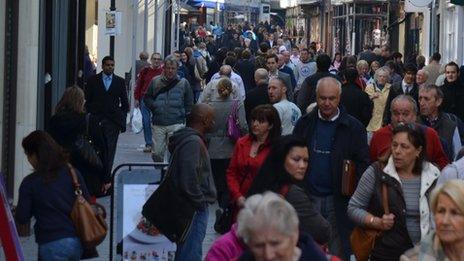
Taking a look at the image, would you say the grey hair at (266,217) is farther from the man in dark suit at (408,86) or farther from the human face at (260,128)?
the man in dark suit at (408,86)

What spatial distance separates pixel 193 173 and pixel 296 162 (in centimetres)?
239

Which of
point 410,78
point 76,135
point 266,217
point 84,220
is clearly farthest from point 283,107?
point 266,217

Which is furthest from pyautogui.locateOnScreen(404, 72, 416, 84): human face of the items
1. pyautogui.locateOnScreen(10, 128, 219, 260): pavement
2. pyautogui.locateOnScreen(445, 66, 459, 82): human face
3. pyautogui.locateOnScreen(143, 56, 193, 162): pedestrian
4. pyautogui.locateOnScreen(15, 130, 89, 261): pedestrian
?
pyautogui.locateOnScreen(15, 130, 89, 261): pedestrian

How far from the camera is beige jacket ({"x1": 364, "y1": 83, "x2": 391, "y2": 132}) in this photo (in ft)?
63.4

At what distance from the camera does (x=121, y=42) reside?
35469 mm

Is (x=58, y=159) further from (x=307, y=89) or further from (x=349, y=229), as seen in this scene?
(x=307, y=89)

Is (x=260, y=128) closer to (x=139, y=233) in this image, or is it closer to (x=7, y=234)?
(x=139, y=233)

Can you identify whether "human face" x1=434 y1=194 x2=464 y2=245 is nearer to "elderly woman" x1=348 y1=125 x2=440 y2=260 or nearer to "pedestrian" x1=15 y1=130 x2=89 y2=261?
"elderly woman" x1=348 y1=125 x2=440 y2=260

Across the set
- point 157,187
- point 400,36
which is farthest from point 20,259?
point 400,36

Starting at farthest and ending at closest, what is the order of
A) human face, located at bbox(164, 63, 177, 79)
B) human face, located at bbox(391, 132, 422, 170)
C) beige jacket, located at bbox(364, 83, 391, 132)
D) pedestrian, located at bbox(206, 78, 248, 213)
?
beige jacket, located at bbox(364, 83, 391, 132) → human face, located at bbox(164, 63, 177, 79) → pedestrian, located at bbox(206, 78, 248, 213) → human face, located at bbox(391, 132, 422, 170)

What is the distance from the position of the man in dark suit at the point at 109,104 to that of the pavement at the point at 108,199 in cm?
104

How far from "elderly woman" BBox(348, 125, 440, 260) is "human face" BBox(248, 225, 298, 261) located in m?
3.28

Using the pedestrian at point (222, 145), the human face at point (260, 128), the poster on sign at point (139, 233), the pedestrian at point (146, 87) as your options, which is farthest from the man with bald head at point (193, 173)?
the pedestrian at point (146, 87)

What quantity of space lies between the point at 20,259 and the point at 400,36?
141 ft
